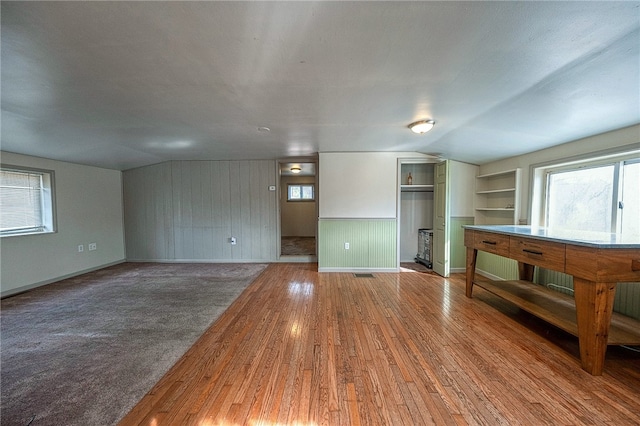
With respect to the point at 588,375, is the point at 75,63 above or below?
above

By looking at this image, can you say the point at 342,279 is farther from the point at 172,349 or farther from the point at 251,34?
the point at 251,34

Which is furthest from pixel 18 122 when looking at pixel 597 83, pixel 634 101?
pixel 634 101

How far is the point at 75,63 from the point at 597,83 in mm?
3713

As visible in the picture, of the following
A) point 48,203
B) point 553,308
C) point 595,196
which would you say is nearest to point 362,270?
point 553,308

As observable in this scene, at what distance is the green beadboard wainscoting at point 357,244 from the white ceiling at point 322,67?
6.51 ft

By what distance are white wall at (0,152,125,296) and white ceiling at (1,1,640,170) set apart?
1411 mm

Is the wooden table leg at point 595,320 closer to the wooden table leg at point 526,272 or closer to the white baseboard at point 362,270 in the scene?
the wooden table leg at point 526,272

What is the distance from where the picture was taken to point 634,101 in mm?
1869

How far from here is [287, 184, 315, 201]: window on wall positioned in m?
8.73

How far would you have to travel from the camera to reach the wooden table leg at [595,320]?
165cm

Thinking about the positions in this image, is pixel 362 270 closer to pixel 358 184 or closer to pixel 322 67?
pixel 358 184

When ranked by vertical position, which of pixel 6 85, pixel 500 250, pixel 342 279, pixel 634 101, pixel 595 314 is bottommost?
pixel 342 279

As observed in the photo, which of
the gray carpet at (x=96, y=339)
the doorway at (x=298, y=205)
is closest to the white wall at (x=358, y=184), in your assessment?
the gray carpet at (x=96, y=339)

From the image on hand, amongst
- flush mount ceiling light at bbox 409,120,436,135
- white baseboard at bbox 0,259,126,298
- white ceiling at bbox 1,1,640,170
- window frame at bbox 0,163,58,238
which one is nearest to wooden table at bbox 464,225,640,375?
white ceiling at bbox 1,1,640,170
